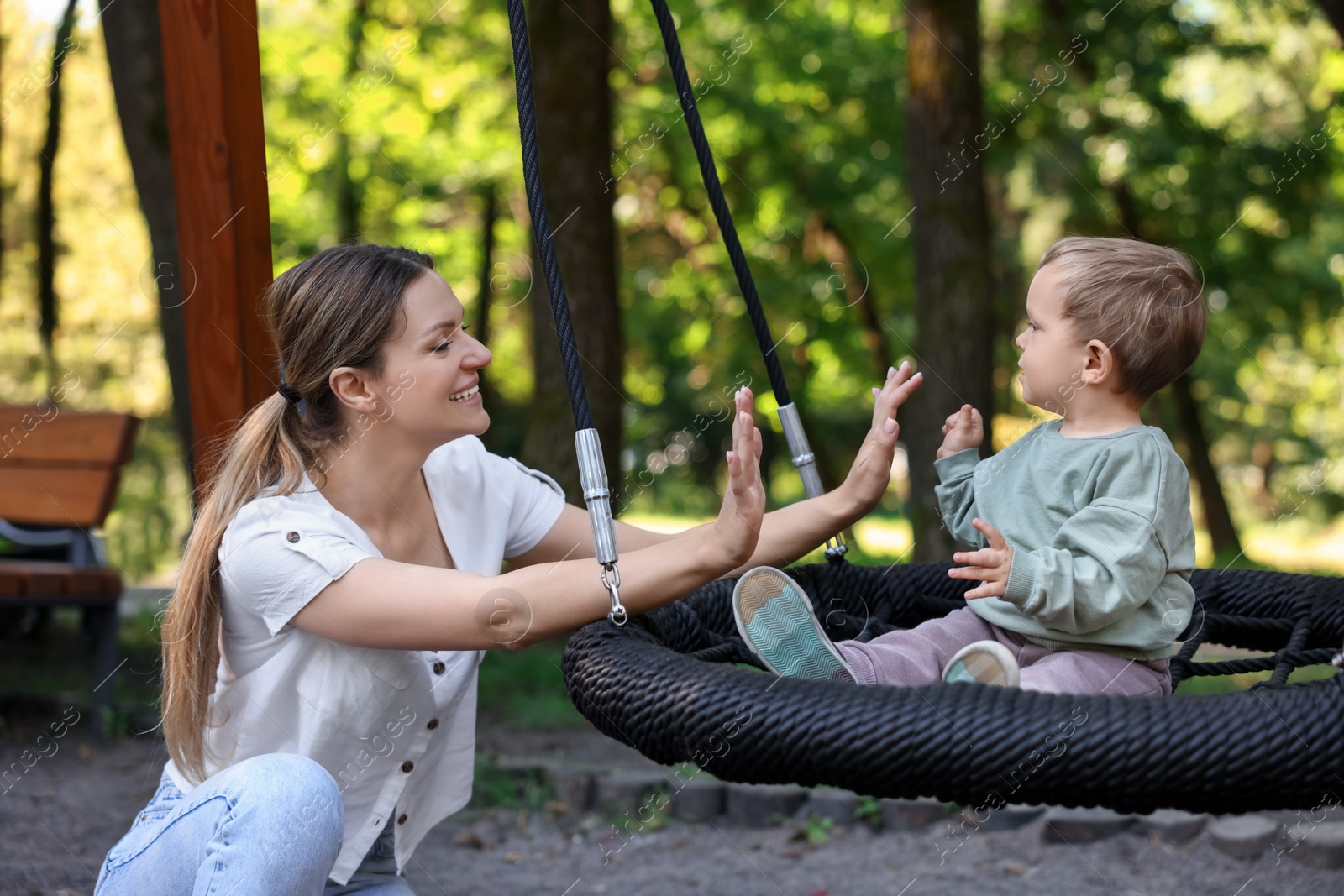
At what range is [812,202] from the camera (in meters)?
9.42

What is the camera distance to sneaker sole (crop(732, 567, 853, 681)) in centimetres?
151

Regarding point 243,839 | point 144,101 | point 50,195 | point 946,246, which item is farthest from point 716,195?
point 50,195

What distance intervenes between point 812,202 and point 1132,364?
8085mm

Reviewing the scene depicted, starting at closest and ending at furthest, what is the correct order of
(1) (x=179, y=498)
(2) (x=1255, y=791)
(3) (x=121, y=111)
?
1. (2) (x=1255, y=791)
2. (3) (x=121, y=111)
3. (1) (x=179, y=498)

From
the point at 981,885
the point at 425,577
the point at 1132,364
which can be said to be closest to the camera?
the point at 425,577

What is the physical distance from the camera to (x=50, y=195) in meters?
6.43

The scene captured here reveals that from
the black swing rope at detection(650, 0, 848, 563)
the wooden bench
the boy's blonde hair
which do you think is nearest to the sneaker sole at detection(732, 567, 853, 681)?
the black swing rope at detection(650, 0, 848, 563)

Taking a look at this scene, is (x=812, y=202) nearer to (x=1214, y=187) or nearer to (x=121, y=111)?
(x=1214, y=187)

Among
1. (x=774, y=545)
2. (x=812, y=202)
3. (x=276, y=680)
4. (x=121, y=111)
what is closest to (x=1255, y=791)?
(x=774, y=545)

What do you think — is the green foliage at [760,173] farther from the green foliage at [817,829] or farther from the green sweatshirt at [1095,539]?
the green sweatshirt at [1095,539]

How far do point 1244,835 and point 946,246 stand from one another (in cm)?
320

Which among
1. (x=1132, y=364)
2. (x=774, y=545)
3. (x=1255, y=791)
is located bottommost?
(x=1255, y=791)

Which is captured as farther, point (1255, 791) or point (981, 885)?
point (981, 885)

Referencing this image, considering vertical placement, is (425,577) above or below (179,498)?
above
